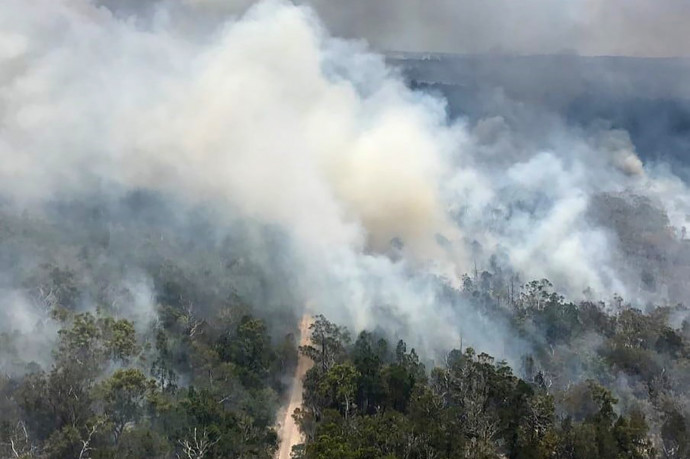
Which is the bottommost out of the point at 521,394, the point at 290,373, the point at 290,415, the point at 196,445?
the point at 196,445

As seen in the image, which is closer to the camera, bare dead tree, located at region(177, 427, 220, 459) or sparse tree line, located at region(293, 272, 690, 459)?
bare dead tree, located at region(177, 427, 220, 459)

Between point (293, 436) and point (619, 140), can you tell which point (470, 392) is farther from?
point (619, 140)

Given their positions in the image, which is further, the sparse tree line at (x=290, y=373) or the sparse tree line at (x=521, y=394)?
the sparse tree line at (x=290, y=373)

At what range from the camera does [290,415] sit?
5356 cm

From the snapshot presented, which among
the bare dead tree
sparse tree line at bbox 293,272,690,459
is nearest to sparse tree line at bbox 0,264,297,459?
the bare dead tree

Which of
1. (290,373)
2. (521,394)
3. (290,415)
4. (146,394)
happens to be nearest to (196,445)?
(146,394)

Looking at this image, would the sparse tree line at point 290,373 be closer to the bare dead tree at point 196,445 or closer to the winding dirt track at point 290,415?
the bare dead tree at point 196,445

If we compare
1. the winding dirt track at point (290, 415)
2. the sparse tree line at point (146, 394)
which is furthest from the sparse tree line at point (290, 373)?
the winding dirt track at point (290, 415)

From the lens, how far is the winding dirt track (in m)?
49.1

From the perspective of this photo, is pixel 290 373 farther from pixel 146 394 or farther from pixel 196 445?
pixel 196 445

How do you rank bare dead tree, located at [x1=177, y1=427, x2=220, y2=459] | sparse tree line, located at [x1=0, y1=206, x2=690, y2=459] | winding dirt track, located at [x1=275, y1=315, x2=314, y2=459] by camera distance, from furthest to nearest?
1. winding dirt track, located at [x1=275, y1=315, x2=314, y2=459]
2. sparse tree line, located at [x1=0, y1=206, x2=690, y2=459]
3. bare dead tree, located at [x1=177, y1=427, x2=220, y2=459]

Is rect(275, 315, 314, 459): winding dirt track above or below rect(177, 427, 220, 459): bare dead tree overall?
above

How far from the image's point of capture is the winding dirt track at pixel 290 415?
161 feet

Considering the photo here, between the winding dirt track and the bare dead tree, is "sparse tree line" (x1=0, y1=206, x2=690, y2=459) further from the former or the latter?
the winding dirt track
